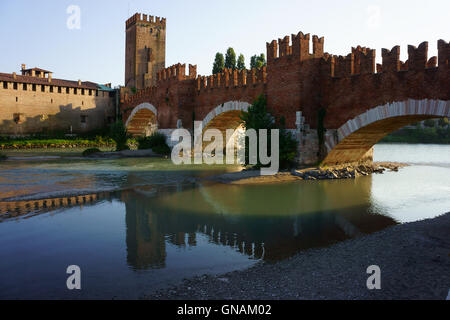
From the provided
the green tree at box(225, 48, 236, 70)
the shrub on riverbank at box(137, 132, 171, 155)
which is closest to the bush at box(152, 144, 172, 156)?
the shrub on riverbank at box(137, 132, 171, 155)

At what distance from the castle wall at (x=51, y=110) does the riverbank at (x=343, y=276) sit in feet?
124

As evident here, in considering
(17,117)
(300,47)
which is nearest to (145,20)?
(17,117)

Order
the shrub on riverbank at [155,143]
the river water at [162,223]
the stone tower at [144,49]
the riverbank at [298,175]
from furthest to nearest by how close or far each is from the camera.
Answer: the stone tower at [144,49] < the shrub on riverbank at [155,143] < the riverbank at [298,175] < the river water at [162,223]

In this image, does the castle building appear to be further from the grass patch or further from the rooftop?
the grass patch

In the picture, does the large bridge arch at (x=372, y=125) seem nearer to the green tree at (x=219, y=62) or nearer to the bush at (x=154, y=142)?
the bush at (x=154, y=142)

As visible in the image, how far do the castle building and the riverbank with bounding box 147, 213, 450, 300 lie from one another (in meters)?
37.8

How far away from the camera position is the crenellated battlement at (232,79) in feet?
65.1

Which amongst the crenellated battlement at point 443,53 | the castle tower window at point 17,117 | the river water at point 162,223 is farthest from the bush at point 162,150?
the castle tower window at point 17,117

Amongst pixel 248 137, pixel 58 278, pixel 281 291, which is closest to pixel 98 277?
pixel 58 278

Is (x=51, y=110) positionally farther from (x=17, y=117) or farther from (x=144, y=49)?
(x=144, y=49)

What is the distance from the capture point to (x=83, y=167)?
61.1ft

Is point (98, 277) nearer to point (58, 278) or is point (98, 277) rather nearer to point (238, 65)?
point (58, 278)

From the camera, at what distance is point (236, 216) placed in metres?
9.20
